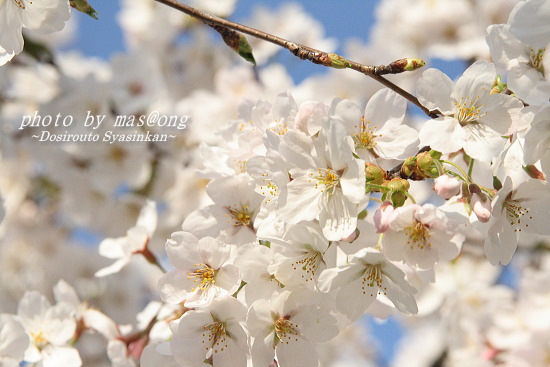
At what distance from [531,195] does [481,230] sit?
7.0 inches

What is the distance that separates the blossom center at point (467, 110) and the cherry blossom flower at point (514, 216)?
15cm

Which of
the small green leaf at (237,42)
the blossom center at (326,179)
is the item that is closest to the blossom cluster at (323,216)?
the blossom center at (326,179)

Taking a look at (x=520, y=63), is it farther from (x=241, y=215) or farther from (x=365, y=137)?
(x=241, y=215)

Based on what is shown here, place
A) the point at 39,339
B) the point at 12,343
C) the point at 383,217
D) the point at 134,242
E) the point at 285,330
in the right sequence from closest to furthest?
1. the point at 383,217
2. the point at 285,330
3. the point at 12,343
4. the point at 39,339
5. the point at 134,242

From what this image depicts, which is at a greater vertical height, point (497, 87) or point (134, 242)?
point (497, 87)

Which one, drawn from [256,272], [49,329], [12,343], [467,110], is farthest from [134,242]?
[467,110]

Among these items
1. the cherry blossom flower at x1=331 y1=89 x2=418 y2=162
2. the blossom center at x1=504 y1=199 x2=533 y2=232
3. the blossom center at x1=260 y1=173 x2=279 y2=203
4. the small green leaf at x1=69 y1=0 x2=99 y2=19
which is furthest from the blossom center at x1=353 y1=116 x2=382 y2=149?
the small green leaf at x1=69 y1=0 x2=99 y2=19

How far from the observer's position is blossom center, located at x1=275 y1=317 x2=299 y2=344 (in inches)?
48.9

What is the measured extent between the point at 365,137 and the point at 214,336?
53cm

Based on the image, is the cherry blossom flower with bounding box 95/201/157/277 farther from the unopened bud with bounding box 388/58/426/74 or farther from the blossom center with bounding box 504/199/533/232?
the blossom center with bounding box 504/199/533/232

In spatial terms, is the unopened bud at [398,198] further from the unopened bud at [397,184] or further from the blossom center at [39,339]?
the blossom center at [39,339]

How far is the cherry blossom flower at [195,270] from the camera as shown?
4.21 ft

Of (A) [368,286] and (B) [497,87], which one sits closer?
(A) [368,286]

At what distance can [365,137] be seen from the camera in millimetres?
→ 1303
